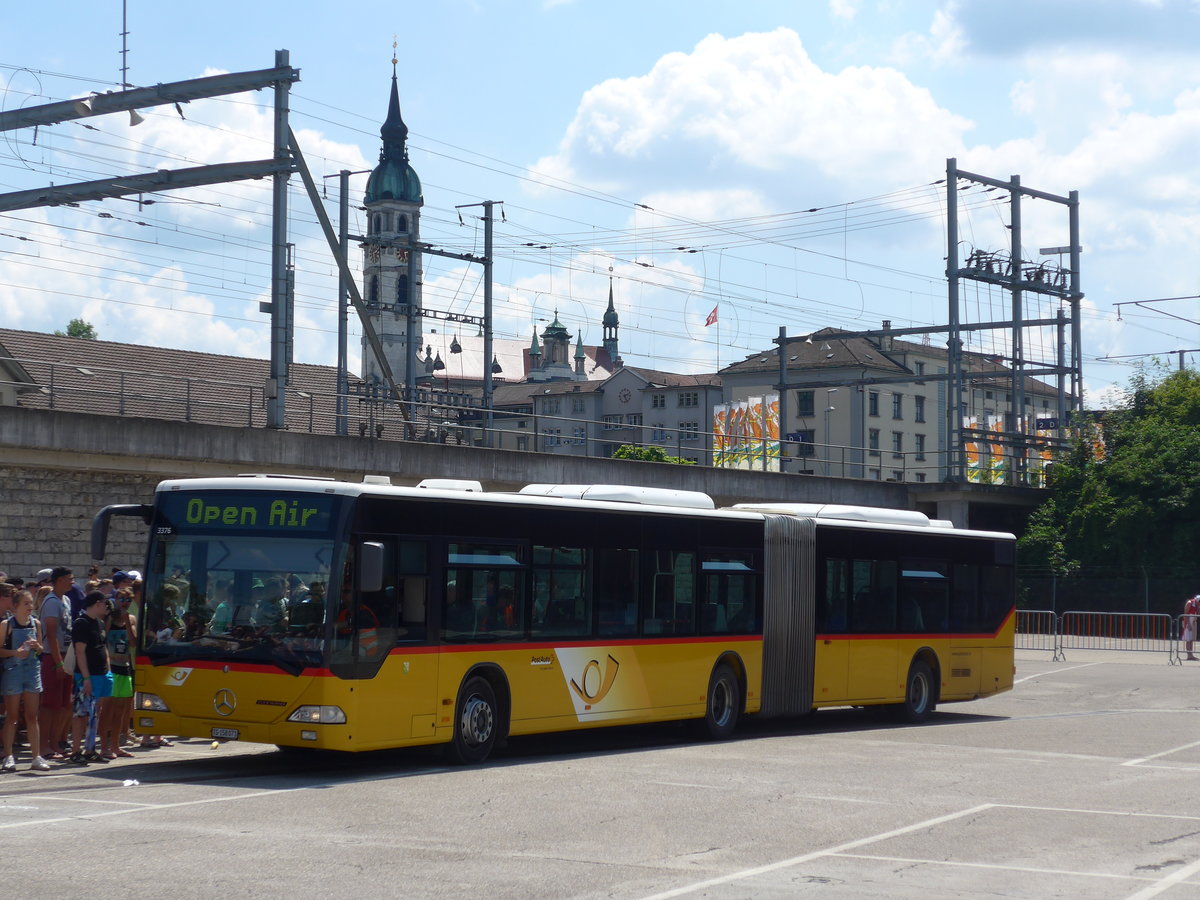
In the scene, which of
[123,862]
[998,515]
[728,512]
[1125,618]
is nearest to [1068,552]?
[998,515]

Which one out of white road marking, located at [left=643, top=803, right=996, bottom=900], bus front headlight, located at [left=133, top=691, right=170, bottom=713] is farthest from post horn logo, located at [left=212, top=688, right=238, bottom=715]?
white road marking, located at [left=643, top=803, right=996, bottom=900]

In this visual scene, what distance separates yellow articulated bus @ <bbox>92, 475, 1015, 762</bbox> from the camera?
543 inches

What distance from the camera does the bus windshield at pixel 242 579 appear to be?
45.1 ft

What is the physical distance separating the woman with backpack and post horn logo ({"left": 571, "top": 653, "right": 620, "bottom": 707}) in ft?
17.6

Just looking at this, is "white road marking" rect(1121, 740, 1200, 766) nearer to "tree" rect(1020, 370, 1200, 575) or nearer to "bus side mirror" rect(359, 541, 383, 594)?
"bus side mirror" rect(359, 541, 383, 594)

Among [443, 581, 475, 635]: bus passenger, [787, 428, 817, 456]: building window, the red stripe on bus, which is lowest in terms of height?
the red stripe on bus

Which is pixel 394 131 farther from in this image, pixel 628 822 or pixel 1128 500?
pixel 628 822

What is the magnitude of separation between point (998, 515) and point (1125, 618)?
1789 cm

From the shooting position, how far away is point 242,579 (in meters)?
14.0

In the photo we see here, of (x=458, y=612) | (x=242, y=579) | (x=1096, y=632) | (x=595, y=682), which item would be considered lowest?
(x=1096, y=632)

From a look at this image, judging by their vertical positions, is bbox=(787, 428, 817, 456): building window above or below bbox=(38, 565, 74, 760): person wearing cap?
above

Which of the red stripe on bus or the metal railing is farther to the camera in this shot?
the metal railing

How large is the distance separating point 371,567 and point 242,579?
1.22 metres

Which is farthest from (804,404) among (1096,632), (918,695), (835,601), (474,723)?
(474,723)
